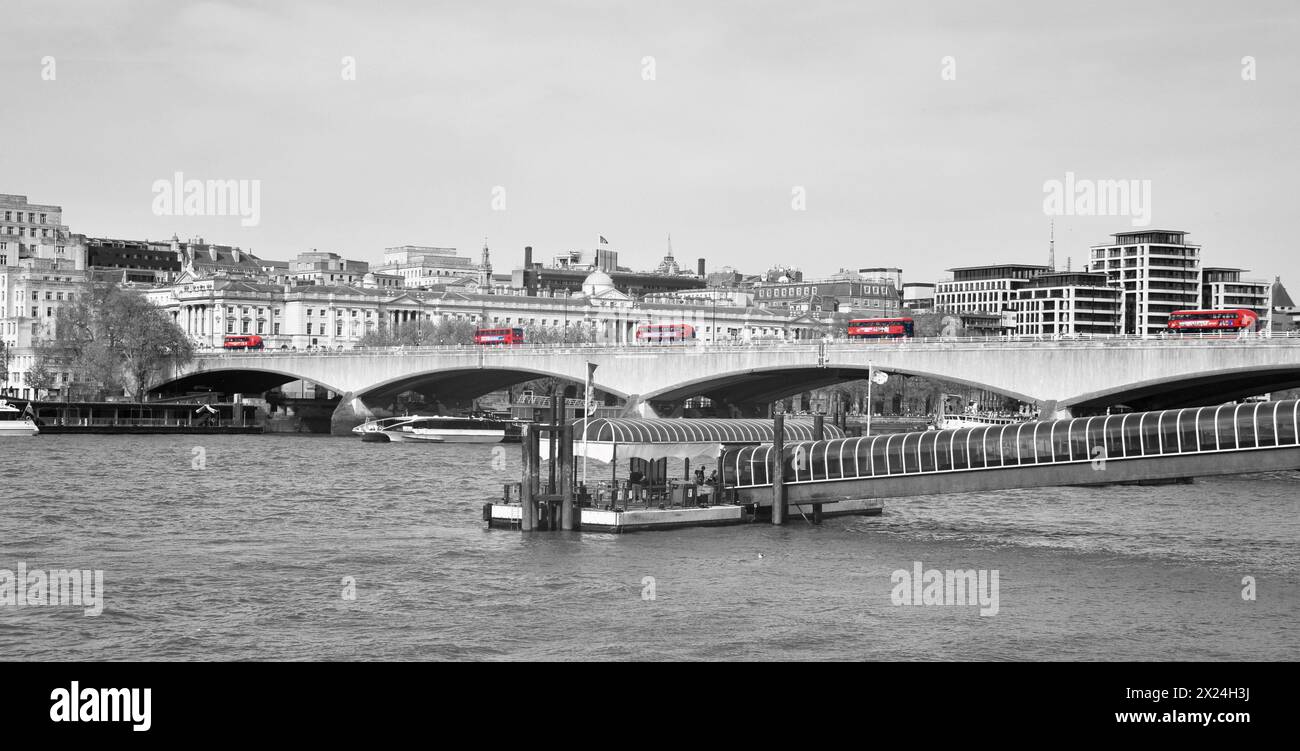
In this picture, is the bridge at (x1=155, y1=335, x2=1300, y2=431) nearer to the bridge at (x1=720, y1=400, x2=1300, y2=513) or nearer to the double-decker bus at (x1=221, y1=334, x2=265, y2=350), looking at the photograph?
the double-decker bus at (x1=221, y1=334, x2=265, y2=350)

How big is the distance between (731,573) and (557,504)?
7995 mm

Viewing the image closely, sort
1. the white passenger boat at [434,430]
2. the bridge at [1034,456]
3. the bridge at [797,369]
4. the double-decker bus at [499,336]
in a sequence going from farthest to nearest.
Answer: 1. the double-decker bus at [499,336]
2. the white passenger boat at [434,430]
3. the bridge at [797,369]
4. the bridge at [1034,456]

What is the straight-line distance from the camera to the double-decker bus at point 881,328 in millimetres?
89250

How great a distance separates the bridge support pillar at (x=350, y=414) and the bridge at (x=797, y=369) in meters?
0.09

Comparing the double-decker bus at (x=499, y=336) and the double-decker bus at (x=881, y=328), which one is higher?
the double-decker bus at (x=881, y=328)

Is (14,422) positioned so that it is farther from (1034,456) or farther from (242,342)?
(1034,456)

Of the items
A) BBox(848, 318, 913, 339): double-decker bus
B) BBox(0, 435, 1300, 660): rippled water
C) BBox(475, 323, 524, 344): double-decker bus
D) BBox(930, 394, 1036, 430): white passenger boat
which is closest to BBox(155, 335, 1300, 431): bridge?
BBox(848, 318, 913, 339): double-decker bus

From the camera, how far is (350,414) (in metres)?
110

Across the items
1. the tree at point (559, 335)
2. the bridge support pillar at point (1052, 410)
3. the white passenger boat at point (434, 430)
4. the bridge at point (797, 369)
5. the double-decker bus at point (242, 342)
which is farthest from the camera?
the tree at point (559, 335)

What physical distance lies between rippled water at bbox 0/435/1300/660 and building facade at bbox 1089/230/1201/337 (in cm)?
13697

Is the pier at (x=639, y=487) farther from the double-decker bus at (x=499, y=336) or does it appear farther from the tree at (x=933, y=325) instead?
the tree at (x=933, y=325)

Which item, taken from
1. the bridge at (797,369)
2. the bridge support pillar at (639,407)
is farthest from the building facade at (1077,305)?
the bridge support pillar at (639,407)

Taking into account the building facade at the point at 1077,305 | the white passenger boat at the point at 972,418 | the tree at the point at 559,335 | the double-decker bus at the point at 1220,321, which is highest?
the building facade at the point at 1077,305
